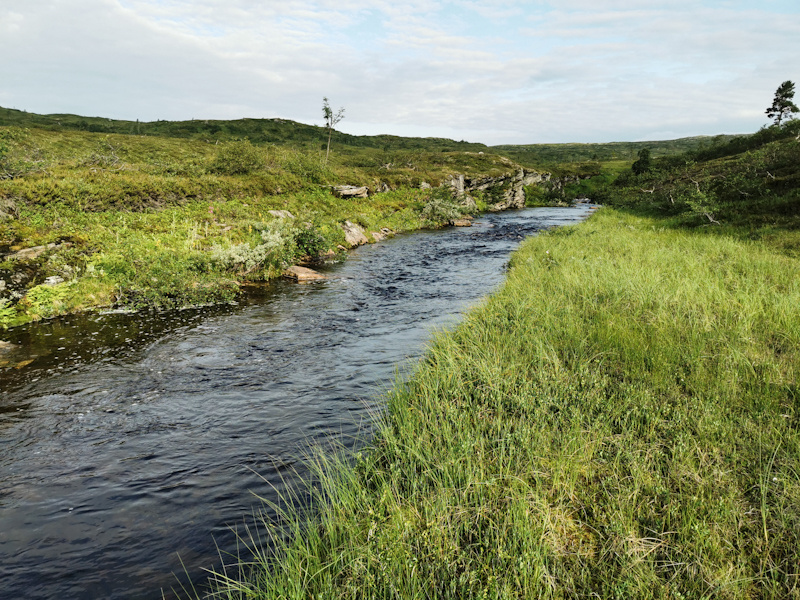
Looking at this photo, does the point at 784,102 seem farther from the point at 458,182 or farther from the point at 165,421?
the point at 165,421

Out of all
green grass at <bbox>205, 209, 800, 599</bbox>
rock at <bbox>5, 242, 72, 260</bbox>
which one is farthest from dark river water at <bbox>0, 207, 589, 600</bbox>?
rock at <bbox>5, 242, 72, 260</bbox>

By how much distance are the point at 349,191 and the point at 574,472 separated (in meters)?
39.4

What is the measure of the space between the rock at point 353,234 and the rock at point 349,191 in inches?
402

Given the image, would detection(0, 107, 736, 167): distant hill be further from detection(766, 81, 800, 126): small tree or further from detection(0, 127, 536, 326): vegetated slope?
detection(0, 127, 536, 326): vegetated slope

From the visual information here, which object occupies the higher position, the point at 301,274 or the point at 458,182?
the point at 458,182

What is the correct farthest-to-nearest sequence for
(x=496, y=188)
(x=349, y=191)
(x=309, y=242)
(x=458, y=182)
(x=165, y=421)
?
(x=496, y=188) → (x=458, y=182) → (x=349, y=191) → (x=309, y=242) → (x=165, y=421)

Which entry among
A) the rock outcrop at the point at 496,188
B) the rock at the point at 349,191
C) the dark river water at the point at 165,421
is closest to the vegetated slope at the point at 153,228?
the rock at the point at 349,191

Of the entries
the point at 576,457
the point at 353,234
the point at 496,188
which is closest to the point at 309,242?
the point at 353,234

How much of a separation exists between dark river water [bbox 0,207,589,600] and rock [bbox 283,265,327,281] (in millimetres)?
3869

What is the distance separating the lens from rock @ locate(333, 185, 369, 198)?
131 ft

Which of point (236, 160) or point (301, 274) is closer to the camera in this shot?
point (301, 274)

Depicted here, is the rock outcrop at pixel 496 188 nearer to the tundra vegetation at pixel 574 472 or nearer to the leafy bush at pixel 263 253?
the leafy bush at pixel 263 253

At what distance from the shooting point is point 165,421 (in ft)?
24.2

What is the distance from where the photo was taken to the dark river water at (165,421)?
463cm
